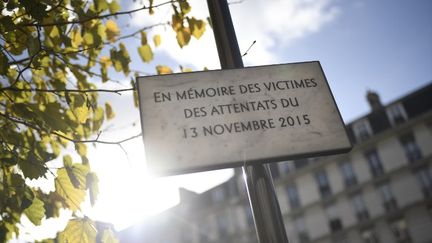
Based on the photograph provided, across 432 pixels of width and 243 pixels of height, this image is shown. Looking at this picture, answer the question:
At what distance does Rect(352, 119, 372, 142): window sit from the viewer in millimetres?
32125

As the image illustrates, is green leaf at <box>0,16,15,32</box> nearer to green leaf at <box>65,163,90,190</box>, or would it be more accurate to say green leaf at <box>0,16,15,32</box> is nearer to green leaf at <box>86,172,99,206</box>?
green leaf at <box>65,163,90,190</box>

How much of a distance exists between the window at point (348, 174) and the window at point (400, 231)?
4.20 m

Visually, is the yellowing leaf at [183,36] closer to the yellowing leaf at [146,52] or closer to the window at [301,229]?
the yellowing leaf at [146,52]

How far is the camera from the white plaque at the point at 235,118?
6.32 feet

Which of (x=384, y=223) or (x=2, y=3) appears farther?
(x=384, y=223)

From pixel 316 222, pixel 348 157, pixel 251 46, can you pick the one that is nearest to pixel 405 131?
pixel 348 157

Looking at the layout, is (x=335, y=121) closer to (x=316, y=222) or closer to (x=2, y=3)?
(x=2, y=3)

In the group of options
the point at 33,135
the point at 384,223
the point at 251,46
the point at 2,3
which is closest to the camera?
the point at 251,46

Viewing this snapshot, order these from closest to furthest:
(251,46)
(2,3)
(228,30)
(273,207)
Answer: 1. (273,207)
2. (228,30)
3. (251,46)
4. (2,3)

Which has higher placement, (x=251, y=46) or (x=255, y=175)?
(x=251, y=46)

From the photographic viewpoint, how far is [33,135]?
12.9 feet

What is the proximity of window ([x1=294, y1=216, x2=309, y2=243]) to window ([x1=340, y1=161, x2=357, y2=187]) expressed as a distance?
16.0ft

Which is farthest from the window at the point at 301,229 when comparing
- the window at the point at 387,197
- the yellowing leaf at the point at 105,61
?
the yellowing leaf at the point at 105,61

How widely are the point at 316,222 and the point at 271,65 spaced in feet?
105
